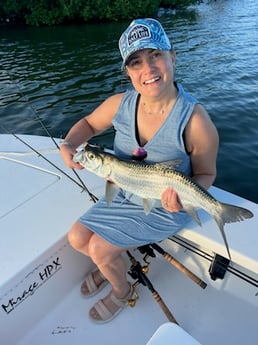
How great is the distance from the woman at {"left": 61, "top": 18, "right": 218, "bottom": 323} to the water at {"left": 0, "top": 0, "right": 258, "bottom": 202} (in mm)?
1920

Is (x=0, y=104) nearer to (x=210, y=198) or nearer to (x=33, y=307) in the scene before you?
(x=33, y=307)

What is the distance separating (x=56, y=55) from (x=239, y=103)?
1191cm

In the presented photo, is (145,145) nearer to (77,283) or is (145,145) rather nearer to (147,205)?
(147,205)

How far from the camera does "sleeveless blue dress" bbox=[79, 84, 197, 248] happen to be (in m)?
2.40

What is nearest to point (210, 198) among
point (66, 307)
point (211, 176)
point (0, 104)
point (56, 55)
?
point (211, 176)

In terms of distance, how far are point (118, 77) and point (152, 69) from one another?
1202cm

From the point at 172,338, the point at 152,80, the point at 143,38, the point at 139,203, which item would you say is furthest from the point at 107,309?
the point at 143,38

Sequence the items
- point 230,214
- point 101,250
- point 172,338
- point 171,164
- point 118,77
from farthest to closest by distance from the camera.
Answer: point 118,77 < point 101,250 < point 171,164 < point 230,214 < point 172,338

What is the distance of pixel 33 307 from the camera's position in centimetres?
270

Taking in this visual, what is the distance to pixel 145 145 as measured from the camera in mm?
2510

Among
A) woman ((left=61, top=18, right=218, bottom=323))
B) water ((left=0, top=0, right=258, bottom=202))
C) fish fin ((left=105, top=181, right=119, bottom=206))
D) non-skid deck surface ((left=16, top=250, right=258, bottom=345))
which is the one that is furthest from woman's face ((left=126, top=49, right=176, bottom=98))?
water ((left=0, top=0, right=258, bottom=202))

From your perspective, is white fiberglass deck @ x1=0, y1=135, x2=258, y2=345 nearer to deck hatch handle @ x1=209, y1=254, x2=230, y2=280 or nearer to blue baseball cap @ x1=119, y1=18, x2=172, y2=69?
deck hatch handle @ x1=209, y1=254, x2=230, y2=280

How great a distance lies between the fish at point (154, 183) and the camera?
2057 mm

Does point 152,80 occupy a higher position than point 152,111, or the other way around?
point 152,80
